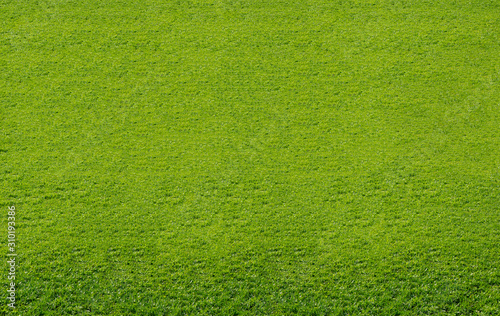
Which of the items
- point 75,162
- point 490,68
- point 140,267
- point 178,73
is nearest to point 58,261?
point 140,267

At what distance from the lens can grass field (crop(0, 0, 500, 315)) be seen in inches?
430

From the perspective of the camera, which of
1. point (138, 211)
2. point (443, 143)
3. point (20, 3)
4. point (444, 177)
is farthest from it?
point (20, 3)

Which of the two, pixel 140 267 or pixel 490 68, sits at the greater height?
pixel 490 68

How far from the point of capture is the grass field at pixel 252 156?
10930mm

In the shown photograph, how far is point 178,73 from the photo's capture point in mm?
16406

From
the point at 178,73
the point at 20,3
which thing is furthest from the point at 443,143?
the point at 20,3

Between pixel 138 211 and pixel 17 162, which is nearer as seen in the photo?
pixel 138 211

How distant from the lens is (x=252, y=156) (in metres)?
14.0

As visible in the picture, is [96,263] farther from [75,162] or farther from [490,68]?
[490,68]

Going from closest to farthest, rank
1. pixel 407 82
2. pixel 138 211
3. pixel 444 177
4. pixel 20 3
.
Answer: pixel 138 211, pixel 444 177, pixel 407 82, pixel 20 3

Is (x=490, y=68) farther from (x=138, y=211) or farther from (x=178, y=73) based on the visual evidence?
(x=138, y=211)

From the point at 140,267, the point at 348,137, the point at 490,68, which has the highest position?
the point at 490,68

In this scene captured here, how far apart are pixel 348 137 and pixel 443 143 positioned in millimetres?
2754

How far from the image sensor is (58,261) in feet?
36.7
